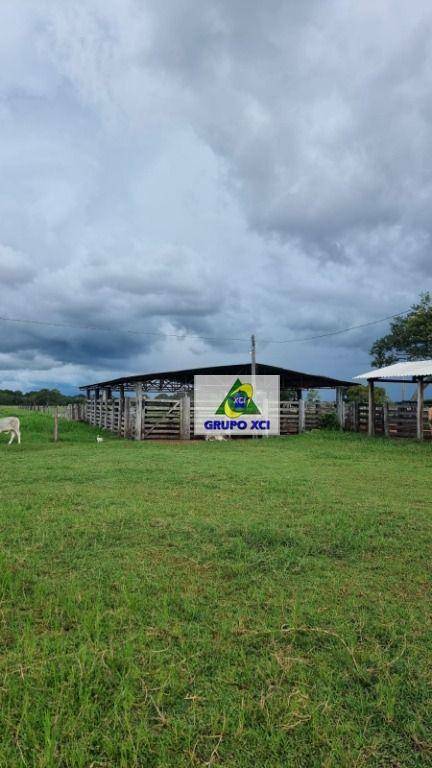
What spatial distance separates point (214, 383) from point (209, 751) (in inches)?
817

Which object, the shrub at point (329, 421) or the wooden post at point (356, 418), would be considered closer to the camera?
the wooden post at point (356, 418)

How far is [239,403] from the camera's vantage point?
21.6 meters

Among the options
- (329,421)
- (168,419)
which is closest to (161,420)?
(168,419)

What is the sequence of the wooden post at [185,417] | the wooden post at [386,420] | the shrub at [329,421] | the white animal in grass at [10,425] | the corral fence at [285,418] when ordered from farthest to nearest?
1. the shrub at [329,421]
2. the wooden post at [185,417]
3. the wooden post at [386,420]
4. the corral fence at [285,418]
5. the white animal in grass at [10,425]

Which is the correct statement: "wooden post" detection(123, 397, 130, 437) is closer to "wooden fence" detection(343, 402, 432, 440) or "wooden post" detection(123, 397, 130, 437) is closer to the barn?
the barn

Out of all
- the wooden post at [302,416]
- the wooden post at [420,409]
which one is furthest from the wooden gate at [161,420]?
the wooden post at [420,409]

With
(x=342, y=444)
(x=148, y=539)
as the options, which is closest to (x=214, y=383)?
(x=342, y=444)

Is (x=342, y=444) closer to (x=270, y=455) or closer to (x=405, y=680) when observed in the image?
(x=270, y=455)

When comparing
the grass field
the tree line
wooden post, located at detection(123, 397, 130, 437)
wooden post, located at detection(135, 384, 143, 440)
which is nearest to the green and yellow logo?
wooden post, located at detection(135, 384, 143, 440)

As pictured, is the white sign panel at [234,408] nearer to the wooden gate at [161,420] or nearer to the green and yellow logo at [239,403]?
the green and yellow logo at [239,403]

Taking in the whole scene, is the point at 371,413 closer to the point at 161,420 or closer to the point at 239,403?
the point at 239,403

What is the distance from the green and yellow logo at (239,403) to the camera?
2122 centimetres

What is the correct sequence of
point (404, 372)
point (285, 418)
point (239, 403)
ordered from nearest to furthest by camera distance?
point (404, 372) → point (239, 403) → point (285, 418)

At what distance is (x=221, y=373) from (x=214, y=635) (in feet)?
67.9
